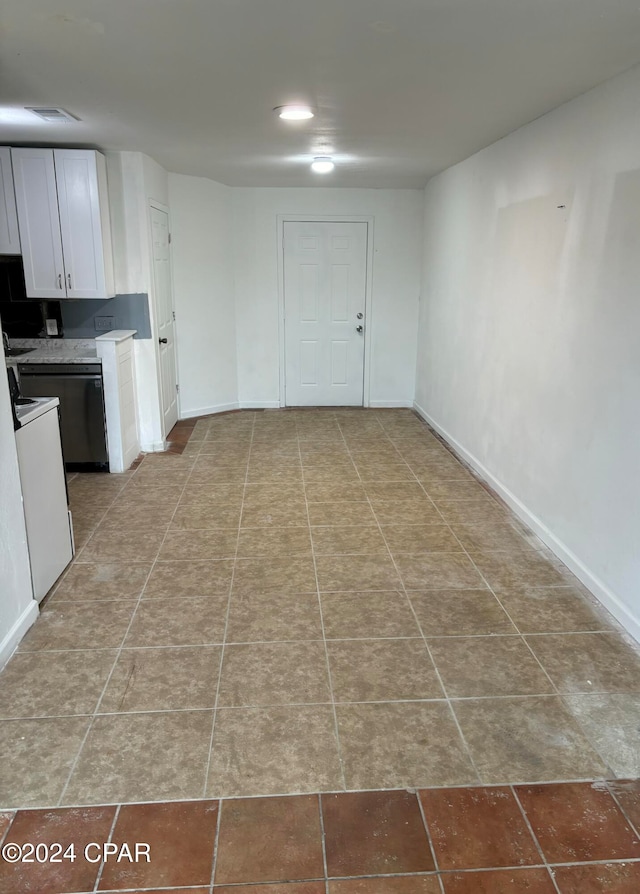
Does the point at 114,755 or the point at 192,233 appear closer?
the point at 114,755

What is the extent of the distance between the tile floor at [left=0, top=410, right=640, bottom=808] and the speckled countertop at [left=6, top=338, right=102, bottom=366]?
101 centimetres

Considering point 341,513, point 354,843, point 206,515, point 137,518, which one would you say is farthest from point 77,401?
point 354,843

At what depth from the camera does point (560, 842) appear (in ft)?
5.83

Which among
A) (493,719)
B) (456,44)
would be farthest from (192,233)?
(493,719)

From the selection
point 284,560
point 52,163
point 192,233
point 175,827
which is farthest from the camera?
point 192,233

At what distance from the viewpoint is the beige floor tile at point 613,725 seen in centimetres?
207

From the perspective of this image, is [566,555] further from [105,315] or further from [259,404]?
[259,404]

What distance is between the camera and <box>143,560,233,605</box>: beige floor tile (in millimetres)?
3127

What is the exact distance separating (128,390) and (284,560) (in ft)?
7.64

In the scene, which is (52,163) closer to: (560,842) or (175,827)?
(175,827)

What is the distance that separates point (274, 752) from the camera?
211 centimetres

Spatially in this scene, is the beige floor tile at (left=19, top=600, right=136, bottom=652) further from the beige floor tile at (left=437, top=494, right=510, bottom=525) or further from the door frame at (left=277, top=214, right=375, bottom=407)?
the door frame at (left=277, top=214, right=375, bottom=407)

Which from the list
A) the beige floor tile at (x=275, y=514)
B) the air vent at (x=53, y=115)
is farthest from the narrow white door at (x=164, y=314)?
the beige floor tile at (x=275, y=514)

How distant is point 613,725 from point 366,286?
17.8 feet
